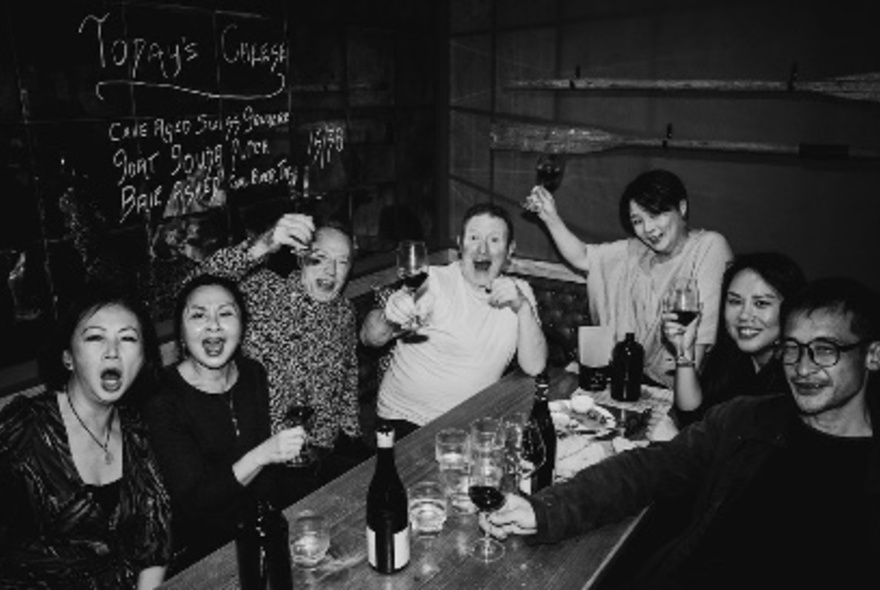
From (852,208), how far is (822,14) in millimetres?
1131

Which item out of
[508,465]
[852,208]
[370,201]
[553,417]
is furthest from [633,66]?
[508,465]

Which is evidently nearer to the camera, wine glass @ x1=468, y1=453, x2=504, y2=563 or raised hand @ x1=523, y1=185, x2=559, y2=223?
wine glass @ x1=468, y1=453, x2=504, y2=563

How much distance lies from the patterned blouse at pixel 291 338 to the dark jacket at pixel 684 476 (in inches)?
53.8

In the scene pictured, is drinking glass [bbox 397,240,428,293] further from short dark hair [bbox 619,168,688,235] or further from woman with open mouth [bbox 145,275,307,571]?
short dark hair [bbox 619,168,688,235]

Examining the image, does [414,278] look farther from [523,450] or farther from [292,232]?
[523,450]

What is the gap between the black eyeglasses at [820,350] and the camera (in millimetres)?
1825

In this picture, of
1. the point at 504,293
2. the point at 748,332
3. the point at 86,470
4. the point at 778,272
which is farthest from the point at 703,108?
the point at 86,470

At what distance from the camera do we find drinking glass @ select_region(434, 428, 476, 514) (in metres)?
2.01

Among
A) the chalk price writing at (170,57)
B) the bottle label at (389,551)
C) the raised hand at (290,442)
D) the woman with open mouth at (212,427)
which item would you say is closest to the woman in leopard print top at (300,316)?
the woman with open mouth at (212,427)

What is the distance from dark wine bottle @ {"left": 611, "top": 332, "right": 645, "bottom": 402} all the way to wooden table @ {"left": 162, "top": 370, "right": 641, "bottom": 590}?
2.65 ft

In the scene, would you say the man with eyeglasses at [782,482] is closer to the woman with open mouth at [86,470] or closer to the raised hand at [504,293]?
the raised hand at [504,293]

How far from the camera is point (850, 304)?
72.5 inches

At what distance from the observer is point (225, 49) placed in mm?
3631

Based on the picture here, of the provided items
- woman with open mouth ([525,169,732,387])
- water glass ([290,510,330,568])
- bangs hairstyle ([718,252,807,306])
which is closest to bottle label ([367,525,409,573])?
water glass ([290,510,330,568])
